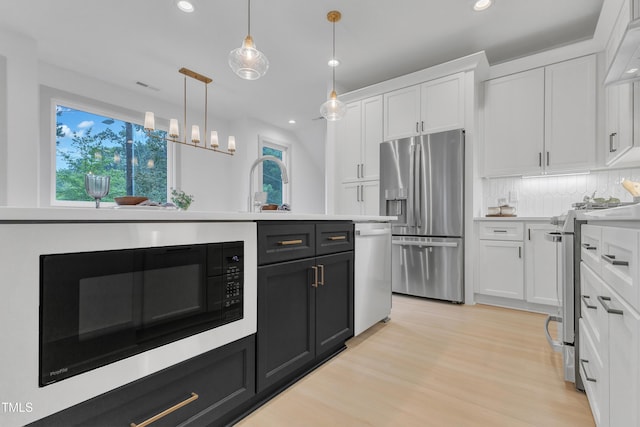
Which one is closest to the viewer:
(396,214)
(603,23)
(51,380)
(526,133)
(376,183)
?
(51,380)

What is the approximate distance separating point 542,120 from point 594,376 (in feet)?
9.21

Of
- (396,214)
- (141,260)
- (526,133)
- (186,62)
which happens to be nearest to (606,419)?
(141,260)

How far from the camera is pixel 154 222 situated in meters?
1.00

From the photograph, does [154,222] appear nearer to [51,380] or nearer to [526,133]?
[51,380]

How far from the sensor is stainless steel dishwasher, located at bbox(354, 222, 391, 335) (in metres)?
2.13

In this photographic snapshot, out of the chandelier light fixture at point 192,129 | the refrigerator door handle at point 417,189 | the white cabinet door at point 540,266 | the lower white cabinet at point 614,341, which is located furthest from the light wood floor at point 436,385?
the chandelier light fixture at point 192,129

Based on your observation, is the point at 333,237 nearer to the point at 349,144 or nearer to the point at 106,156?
the point at 349,144

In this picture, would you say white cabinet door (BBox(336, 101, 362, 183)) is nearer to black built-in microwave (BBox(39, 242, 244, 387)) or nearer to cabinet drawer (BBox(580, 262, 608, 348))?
cabinet drawer (BBox(580, 262, 608, 348))

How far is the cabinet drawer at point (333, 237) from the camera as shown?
1768mm

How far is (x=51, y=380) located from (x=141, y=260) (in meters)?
0.37

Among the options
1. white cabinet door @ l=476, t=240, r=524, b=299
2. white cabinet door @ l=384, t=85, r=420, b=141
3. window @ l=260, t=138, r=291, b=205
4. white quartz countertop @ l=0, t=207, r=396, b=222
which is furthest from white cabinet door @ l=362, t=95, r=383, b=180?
white quartz countertop @ l=0, t=207, r=396, b=222

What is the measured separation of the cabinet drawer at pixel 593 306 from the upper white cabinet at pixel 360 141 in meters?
2.67

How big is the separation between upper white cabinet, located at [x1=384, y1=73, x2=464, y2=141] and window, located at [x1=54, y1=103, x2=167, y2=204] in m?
2.88

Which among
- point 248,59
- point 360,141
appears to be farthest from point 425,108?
point 248,59
